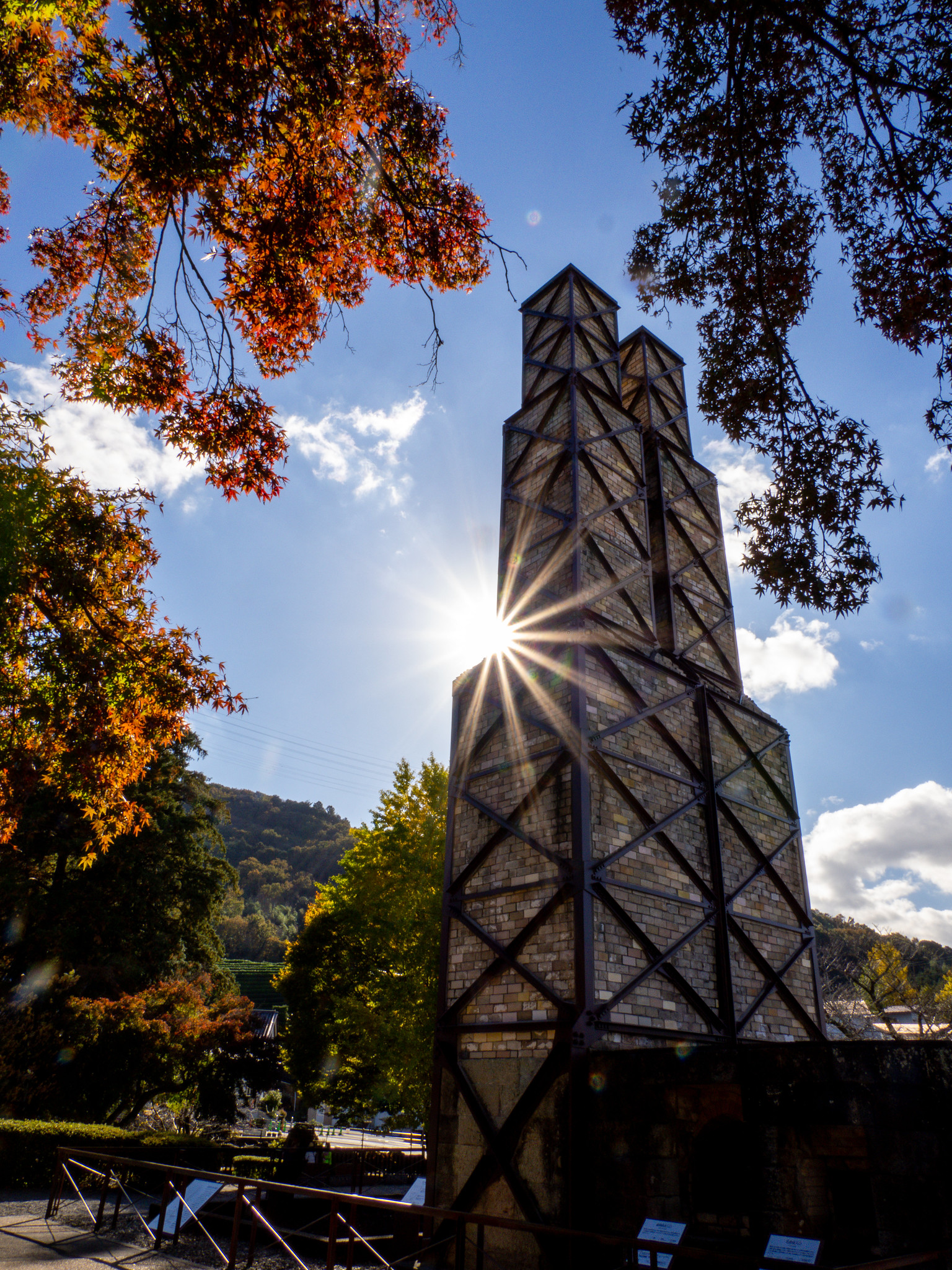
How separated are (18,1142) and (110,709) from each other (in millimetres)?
10576

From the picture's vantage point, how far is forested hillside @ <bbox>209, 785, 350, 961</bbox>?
6781 cm

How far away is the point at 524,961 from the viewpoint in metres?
8.27

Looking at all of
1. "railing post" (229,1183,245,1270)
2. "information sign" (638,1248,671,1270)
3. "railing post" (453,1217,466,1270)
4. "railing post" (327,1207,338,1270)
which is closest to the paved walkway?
"railing post" (229,1183,245,1270)

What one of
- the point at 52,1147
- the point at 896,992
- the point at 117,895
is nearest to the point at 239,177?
the point at 52,1147

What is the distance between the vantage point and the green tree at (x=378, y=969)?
14.6m

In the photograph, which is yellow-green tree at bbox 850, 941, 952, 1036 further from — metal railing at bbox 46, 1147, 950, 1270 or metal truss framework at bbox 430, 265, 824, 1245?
metal railing at bbox 46, 1147, 950, 1270

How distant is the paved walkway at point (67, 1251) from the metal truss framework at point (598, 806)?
127 inches

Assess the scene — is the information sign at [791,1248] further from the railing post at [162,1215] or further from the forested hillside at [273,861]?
the forested hillside at [273,861]

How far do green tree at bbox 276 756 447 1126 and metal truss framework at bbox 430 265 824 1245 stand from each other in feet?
20.1

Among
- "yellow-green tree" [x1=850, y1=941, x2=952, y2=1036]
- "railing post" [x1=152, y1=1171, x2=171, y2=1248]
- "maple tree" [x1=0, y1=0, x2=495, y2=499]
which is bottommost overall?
"railing post" [x1=152, y1=1171, x2=171, y2=1248]

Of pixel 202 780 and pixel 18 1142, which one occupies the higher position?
pixel 202 780

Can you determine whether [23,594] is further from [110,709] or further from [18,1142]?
[18,1142]

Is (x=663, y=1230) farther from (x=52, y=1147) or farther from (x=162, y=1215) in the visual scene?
(x=52, y=1147)

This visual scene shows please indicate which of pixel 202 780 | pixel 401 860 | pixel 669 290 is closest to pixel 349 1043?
pixel 401 860
